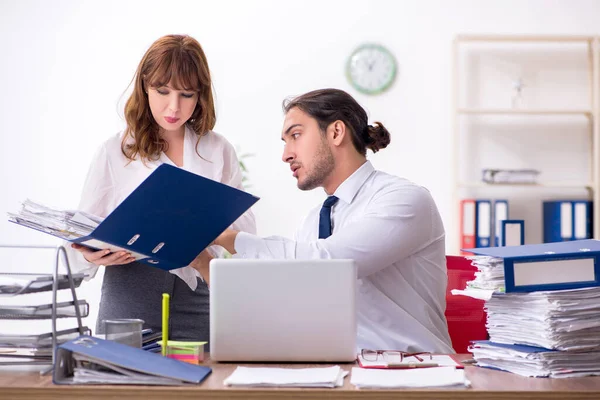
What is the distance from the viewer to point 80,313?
57.1 inches

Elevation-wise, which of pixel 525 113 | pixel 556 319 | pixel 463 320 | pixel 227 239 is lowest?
pixel 463 320

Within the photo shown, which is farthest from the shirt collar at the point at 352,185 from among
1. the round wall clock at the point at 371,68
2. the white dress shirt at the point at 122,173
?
the round wall clock at the point at 371,68

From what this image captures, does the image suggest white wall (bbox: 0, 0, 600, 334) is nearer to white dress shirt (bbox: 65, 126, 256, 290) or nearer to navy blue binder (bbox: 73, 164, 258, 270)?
white dress shirt (bbox: 65, 126, 256, 290)

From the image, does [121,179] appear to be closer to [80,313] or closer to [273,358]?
[80,313]

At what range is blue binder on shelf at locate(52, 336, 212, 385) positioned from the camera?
1.25 metres

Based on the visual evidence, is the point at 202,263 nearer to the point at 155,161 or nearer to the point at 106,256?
the point at 106,256

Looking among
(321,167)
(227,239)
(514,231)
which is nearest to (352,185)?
(321,167)

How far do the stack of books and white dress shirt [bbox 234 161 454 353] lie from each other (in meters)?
0.31

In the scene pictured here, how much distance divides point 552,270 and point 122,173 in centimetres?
118

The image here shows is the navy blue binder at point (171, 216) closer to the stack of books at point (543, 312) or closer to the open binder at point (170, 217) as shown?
the open binder at point (170, 217)

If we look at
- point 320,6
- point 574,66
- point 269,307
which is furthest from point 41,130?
point 269,307

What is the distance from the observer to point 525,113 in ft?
14.5

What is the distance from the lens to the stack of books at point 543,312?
4.49 feet

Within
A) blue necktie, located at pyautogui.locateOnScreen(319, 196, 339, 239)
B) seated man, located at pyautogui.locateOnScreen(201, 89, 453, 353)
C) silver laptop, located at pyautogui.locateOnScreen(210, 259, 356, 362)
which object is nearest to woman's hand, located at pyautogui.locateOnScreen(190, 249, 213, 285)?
seated man, located at pyautogui.locateOnScreen(201, 89, 453, 353)
